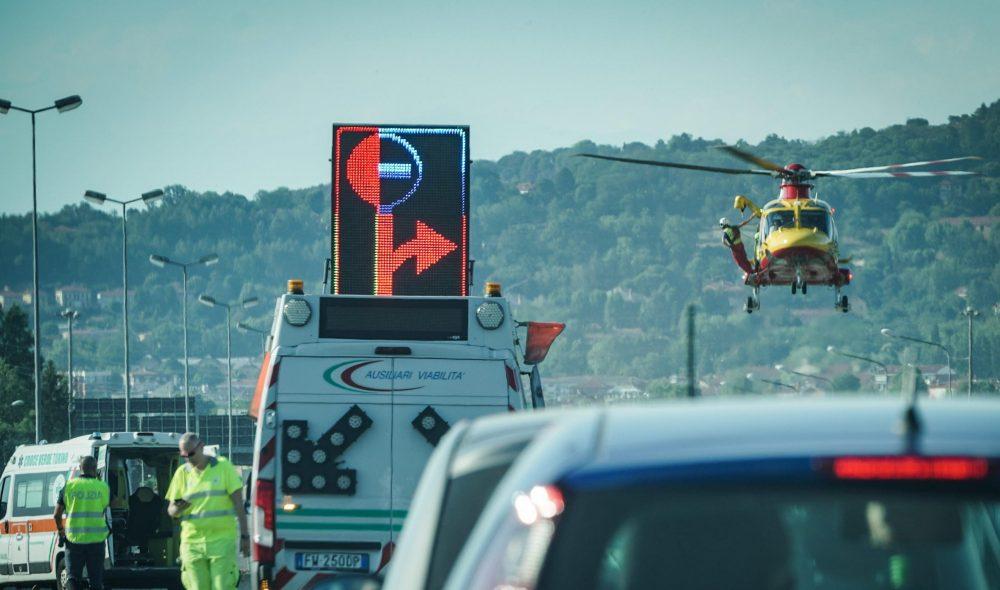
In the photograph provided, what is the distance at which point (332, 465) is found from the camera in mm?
13680

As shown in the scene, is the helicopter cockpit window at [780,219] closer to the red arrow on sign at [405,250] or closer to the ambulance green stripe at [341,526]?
the red arrow on sign at [405,250]

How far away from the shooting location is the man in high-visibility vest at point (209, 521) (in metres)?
13.8

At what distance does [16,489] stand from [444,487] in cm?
1942

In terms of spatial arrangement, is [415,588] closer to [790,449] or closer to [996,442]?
[790,449]

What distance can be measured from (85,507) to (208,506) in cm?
500

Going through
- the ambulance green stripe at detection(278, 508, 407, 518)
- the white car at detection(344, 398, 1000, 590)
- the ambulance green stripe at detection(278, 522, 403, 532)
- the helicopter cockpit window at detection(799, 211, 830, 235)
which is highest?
the helicopter cockpit window at detection(799, 211, 830, 235)

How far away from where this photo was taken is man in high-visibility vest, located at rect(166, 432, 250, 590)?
1380cm

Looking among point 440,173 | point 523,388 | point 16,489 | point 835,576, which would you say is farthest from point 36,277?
point 835,576

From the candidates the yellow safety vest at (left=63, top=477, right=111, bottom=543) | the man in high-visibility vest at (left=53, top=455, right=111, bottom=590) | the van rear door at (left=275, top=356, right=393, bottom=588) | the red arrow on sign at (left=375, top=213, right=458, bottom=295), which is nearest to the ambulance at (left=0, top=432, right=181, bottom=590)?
the man in high-visibility vest at (left=53, top=455, right=111, bottom=590)

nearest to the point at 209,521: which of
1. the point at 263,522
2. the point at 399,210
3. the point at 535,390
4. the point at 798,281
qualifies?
the point at 263,522

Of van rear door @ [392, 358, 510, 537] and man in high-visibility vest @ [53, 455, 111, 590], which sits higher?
van rear door @ [392, 358, 510, 537]

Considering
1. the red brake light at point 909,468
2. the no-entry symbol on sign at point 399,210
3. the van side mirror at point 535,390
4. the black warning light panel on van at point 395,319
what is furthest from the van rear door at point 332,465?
the red brake light at point 909,468

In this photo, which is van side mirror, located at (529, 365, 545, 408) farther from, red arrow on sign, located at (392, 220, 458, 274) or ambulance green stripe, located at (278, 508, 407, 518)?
red arrow on sign, located at (392, 220, 458, 274)

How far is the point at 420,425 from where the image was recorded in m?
13.8
